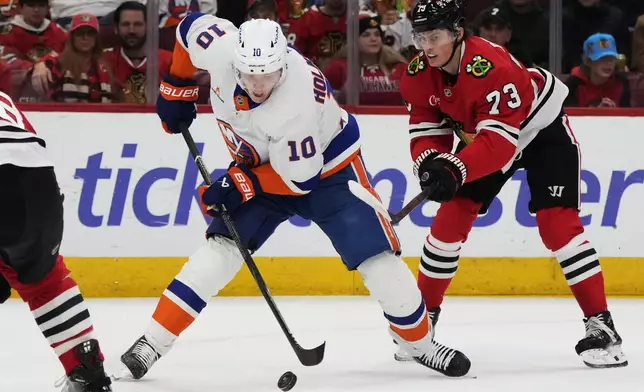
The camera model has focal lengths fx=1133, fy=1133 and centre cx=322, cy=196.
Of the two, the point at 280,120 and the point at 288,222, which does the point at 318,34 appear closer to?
the point at 288,222

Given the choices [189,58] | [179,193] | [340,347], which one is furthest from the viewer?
[179,193]

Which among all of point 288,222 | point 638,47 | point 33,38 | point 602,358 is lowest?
point 288,222

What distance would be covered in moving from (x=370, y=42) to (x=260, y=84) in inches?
90.9

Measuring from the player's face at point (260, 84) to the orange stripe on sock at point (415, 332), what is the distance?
2.65 ft

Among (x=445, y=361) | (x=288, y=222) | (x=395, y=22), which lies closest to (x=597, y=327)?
(x=445, y=361)

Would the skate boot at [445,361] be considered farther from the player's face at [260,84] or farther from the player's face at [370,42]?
the player's face at [370,42]

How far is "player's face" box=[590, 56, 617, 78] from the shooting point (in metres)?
5.25

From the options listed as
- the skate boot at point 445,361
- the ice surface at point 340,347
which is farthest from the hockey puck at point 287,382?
the skate boot at point 445,361

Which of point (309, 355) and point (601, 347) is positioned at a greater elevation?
point (309, 355)

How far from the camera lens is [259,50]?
116 inches

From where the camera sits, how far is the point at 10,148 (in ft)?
8.43

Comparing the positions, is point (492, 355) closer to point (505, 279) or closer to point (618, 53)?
point (505, 279)

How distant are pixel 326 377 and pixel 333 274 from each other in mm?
1641

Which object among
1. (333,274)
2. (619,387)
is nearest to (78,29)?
(333,274)
